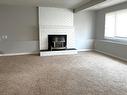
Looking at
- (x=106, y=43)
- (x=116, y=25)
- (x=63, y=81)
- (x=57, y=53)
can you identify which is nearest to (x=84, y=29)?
(x=106, y=43)

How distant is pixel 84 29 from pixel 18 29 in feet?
11.2

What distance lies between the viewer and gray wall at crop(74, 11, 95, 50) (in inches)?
259

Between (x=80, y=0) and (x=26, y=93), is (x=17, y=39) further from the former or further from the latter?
(x=26, y=93)

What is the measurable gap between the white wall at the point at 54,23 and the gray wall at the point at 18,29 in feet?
1.03

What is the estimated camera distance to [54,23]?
240 inches

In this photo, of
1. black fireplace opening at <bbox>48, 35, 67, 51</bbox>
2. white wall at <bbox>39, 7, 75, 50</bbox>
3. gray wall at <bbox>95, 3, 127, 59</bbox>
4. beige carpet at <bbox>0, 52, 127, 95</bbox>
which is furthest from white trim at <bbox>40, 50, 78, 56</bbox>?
beige carpet at <bbox>0, 52, 127, 95</bbox>

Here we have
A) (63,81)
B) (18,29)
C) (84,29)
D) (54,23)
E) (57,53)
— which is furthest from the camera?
(84,29)

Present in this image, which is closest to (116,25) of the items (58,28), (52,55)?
(58,28)

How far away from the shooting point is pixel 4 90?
98.8 inches

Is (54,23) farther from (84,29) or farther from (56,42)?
(84,29)

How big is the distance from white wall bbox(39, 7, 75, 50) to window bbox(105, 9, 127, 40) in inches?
70.5

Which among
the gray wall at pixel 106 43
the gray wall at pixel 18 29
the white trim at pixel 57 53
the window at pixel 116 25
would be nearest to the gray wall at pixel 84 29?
the gray wall at pixel 106 43

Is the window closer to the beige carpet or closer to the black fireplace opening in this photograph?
the beige carpet

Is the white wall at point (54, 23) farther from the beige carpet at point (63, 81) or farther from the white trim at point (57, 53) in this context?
the beige carpet at point (63, 81)
